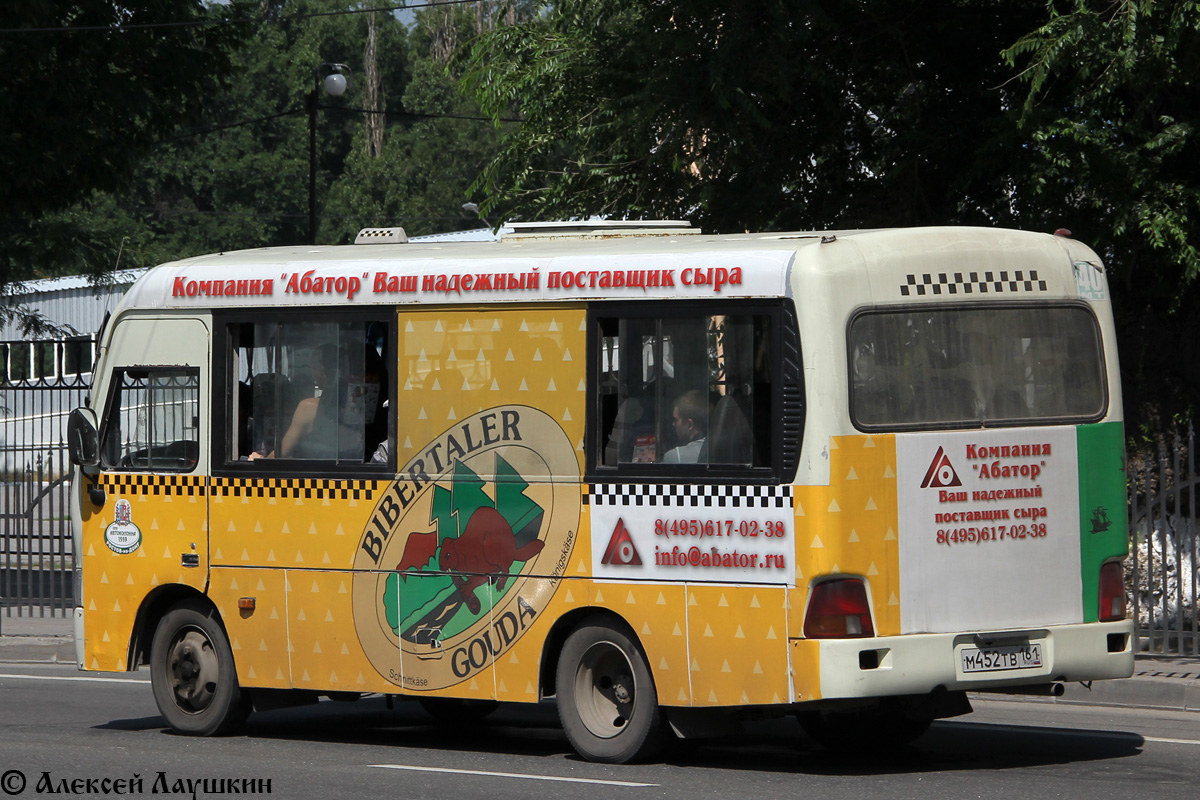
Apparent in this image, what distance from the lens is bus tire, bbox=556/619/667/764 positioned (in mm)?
9250

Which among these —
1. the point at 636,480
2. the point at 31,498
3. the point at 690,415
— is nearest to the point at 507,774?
the point at 636,480

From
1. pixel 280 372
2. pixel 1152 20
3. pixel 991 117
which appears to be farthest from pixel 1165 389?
pixel 280 372

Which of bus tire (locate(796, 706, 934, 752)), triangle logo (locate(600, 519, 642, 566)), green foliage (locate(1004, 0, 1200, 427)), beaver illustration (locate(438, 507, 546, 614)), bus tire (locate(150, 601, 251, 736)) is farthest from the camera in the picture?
green foliage (locate(1004, 0, 1200, 427))

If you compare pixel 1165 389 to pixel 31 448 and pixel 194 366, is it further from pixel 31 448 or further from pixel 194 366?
pixel 31 448

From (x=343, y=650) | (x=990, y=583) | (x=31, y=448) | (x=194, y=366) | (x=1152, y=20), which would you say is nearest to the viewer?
(x=990, y=583)

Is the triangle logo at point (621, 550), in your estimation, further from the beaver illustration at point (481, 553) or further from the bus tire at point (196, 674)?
the bus tire at point (196, 674)

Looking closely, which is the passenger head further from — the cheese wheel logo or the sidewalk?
the sidewalk

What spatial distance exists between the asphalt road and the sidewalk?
21 cm

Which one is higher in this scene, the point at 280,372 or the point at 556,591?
the point at 280,372

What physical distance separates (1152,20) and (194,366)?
7423 mm

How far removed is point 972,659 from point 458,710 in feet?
13.0

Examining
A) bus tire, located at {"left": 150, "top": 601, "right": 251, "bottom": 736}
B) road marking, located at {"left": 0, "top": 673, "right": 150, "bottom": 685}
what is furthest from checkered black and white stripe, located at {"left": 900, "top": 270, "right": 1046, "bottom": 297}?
road marking, located at {"left": 0, "top": 673, "right": 150, "bottom": 685}

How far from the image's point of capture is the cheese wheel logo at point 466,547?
31.3 ft

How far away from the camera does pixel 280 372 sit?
10688mm
